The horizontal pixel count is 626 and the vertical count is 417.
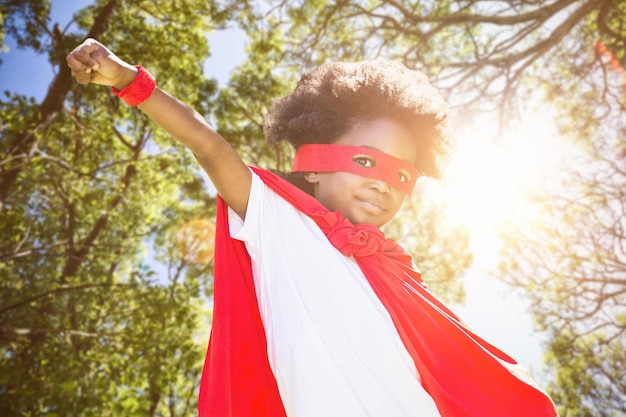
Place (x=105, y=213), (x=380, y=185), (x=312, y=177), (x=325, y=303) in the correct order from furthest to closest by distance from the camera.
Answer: (x=105, y=213)
(x=312, y=177)
(x=380, y=185)
(x=325, y=303)

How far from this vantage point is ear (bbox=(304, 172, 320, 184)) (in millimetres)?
1707

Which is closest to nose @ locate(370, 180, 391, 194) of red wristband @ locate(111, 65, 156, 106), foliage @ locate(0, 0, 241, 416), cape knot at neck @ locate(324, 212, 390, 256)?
cape knot at neck @ locate(324, 212, 390, 256)

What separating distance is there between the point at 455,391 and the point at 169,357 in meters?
3.64

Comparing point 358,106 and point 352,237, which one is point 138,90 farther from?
point 358,106

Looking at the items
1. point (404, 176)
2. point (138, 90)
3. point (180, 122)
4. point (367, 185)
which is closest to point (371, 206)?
point (367, 185)

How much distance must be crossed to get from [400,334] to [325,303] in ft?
0.81

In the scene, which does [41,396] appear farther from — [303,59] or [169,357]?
[303,59]

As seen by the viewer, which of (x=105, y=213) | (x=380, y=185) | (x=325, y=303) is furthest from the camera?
(x=105, y=213)

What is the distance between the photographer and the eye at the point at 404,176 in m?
1.66

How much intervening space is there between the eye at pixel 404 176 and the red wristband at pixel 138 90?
0.94 m

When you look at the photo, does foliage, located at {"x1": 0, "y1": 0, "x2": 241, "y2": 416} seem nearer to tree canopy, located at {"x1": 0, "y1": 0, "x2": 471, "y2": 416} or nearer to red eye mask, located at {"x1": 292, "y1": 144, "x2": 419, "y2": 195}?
tree canopy, located at {"x1": 0, "y1": 0, "x2": 471, "y2": 416}

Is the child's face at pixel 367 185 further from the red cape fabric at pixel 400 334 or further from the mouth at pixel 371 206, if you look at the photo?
the red cape fabric at pixel 400 334

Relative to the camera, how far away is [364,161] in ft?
5.34

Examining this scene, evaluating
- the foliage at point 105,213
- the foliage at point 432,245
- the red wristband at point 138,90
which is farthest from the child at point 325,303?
the foliage at point 432,245
